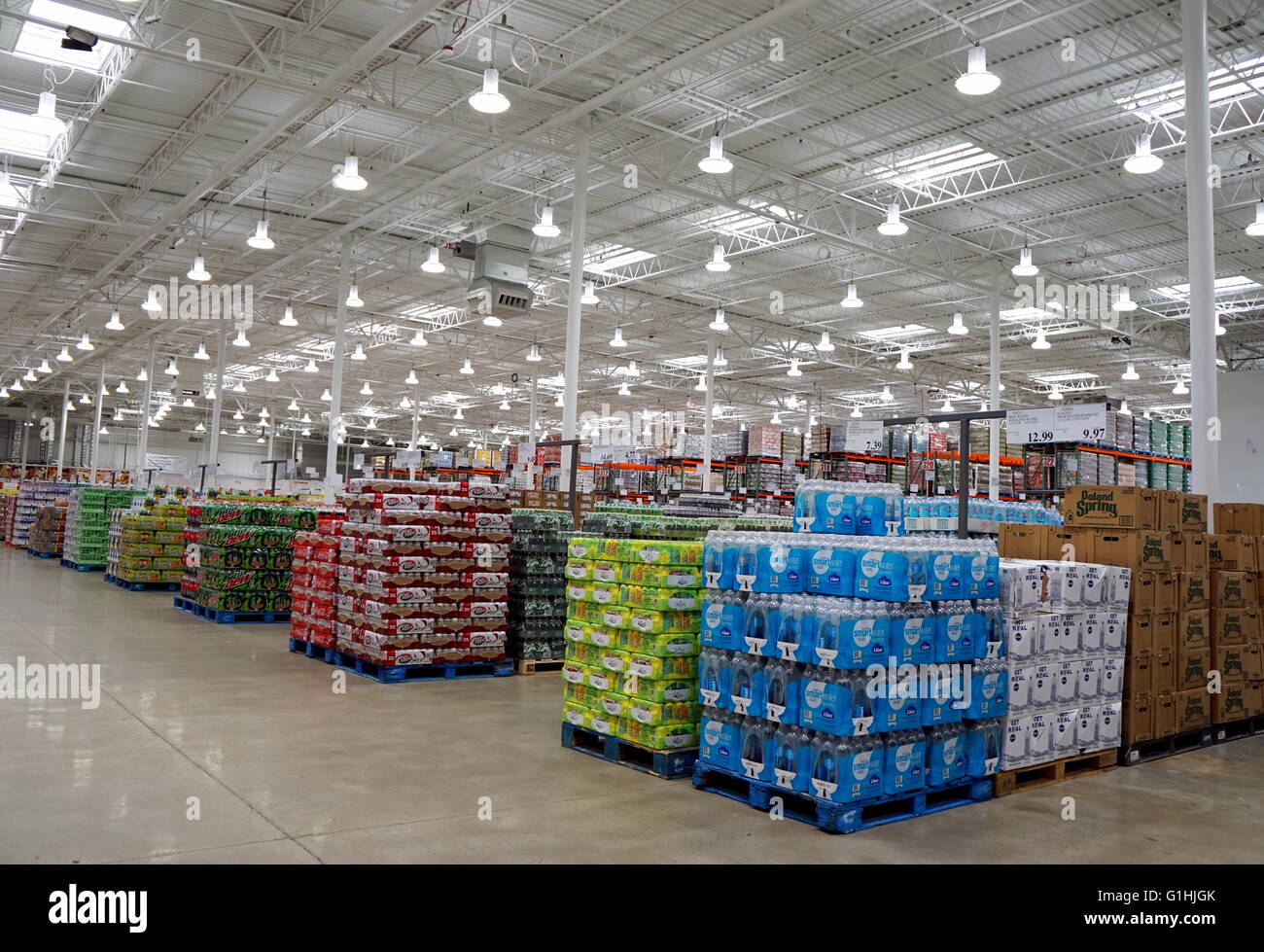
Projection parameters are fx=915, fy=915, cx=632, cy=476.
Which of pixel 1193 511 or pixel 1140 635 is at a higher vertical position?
pixel 1193 511

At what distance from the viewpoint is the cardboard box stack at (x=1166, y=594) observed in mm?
6746

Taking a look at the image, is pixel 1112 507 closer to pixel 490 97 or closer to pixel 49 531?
pixel 490 97

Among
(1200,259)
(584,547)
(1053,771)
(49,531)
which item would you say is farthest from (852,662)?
(49,531)

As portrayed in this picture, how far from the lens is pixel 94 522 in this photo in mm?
20703

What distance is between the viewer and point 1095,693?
6352mm

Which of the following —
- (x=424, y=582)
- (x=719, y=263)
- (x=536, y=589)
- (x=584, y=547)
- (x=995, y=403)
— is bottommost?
(x=536, y=589)

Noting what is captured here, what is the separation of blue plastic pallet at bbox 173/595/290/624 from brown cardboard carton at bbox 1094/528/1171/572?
1074cm

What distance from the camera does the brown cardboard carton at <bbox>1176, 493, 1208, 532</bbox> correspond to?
24.5 ft

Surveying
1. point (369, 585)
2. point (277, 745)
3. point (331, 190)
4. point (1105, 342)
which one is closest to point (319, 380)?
point (331, 190)

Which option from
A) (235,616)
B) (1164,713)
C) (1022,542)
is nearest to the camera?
(1164,713)

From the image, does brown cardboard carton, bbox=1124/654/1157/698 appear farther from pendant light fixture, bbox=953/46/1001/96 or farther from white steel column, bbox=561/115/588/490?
white steel column, bbox=561/115/588/490

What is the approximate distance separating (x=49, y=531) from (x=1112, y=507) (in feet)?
84.5

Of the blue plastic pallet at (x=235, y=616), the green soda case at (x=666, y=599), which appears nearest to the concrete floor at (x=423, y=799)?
the green soda case at (x=666, y=599)

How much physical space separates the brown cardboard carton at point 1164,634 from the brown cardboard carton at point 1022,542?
94cm
